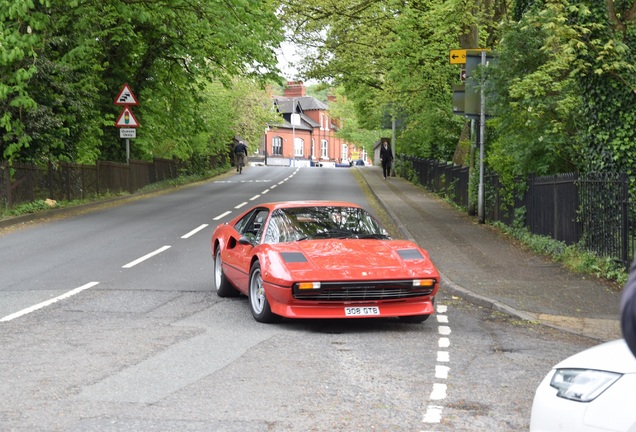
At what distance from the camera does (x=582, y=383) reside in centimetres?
343

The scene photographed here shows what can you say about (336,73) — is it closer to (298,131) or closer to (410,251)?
(410,251)

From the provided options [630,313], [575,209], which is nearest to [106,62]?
[575,209]

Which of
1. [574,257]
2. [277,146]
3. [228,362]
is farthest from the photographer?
[277,146]

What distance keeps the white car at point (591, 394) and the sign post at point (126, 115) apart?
1110 inches

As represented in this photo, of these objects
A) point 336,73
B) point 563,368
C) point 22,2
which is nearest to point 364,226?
point 563,368

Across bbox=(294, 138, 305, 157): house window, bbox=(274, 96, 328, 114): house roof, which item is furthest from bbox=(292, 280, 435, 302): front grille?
bbox=(274, 96, 328, 114): house roof

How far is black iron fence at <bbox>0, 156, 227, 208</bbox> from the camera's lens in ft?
77.2

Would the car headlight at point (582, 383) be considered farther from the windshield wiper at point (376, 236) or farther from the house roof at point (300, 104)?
the house roof at point (300, 104)

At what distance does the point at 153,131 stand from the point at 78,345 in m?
29.7

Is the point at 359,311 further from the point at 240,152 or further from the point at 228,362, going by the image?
the point at 240,152

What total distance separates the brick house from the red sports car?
352 feet

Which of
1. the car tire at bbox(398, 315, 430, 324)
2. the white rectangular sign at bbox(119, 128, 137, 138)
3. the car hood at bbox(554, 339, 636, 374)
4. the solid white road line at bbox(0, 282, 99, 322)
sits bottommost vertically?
the car tire at bbox(398, 315, 430, 324)

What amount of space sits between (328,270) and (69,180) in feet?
66.1

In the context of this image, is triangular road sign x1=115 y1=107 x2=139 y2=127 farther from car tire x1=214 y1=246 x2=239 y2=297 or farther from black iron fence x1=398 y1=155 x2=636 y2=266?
car tire x1=214 y1=246 x2=239 y2=297
